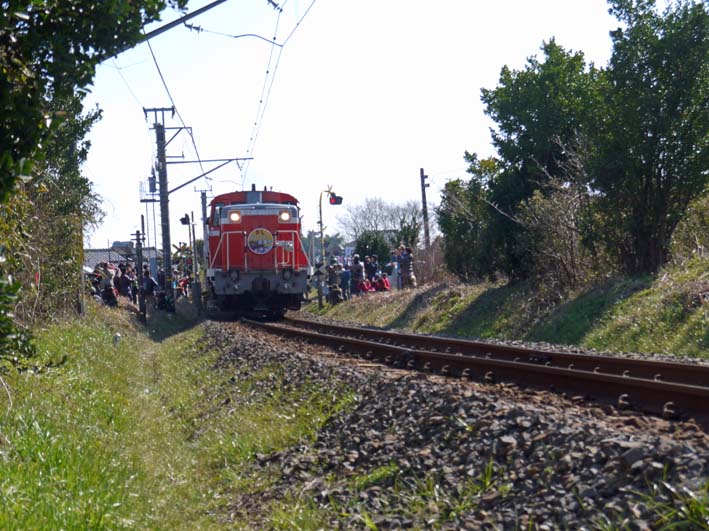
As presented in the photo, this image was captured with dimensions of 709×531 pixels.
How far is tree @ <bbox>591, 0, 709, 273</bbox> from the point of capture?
1574cm

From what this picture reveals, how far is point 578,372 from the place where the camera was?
26.0 feet

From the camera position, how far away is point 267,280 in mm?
25203

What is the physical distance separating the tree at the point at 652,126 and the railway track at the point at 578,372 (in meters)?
5.37

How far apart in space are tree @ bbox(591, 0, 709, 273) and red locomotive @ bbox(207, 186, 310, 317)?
10.9 metres

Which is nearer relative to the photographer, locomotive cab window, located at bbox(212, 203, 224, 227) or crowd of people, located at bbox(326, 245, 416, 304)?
locomotive cab window, located at bbox(212, 203, 224, 227)

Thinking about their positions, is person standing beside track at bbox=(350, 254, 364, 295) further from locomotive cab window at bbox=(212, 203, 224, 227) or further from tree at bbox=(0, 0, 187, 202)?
tree at bbox=(0, 0, 187, 202)

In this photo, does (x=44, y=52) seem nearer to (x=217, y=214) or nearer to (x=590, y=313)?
(x=590, y=313)

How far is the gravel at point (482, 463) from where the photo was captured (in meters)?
4.43

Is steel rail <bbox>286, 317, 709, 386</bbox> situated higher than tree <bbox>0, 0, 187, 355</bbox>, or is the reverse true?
tree <bbox>0, 0, 187, 355</bbox>

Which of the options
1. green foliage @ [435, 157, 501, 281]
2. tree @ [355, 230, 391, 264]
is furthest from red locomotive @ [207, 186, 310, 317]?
tree @ [355, 230, 391, 264]

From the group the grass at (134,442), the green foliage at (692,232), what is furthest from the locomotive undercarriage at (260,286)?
the green foliage at (692,232)

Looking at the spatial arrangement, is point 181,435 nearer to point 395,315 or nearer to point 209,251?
point 395,315

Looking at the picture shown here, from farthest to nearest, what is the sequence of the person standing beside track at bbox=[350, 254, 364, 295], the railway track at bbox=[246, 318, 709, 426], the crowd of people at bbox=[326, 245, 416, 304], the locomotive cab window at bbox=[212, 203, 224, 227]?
the person standing beside track at bbox=[350, 254, 364, 295], the crowd of people at bbox=[326, 245, 416, 304], the locomotive cab window at bbox=[212, 203, 224, 227], the railway track at bbox=[246, 318, 709, 426]

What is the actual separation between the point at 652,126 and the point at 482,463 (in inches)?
481
